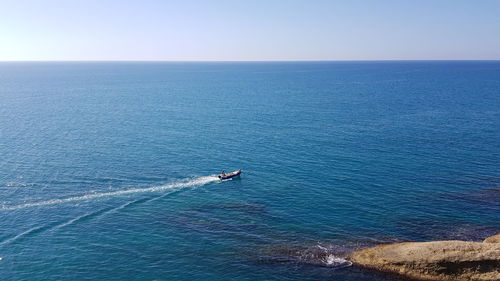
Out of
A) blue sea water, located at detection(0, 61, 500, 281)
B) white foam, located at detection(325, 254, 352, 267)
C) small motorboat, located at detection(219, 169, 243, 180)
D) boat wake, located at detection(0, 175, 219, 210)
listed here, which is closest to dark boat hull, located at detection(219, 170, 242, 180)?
small motorboat, located at detection(219, 169, 243, 180)

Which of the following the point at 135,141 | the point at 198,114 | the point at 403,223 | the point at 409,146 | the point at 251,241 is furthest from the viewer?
the point at 198,114

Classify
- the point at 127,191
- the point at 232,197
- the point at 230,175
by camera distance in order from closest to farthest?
the point at 232,197
the point at 127,191
the point at 230,175

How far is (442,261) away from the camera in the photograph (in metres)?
63.2

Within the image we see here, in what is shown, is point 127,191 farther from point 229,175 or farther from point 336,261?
point 336,261

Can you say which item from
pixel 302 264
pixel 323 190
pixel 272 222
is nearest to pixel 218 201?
pixel 272 222

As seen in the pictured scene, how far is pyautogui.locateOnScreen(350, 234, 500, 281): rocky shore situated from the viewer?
62062mm

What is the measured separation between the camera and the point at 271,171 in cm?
10975

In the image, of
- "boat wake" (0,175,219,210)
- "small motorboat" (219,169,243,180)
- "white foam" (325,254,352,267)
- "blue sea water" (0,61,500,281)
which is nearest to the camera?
"white foam" (325,254,352,267)

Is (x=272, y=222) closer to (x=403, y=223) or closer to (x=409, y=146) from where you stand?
(x=403, y=223)

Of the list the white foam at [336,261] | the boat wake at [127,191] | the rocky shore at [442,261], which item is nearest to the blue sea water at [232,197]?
the boat wake at [127,191]

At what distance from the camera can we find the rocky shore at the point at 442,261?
204 ft

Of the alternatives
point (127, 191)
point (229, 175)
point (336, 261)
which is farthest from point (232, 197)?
point (336, 261)

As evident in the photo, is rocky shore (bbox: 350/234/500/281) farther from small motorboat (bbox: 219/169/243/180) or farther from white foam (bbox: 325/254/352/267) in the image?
small motorboat (bbox: 219/169/243/180)

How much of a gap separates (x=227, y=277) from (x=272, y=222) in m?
20.3
